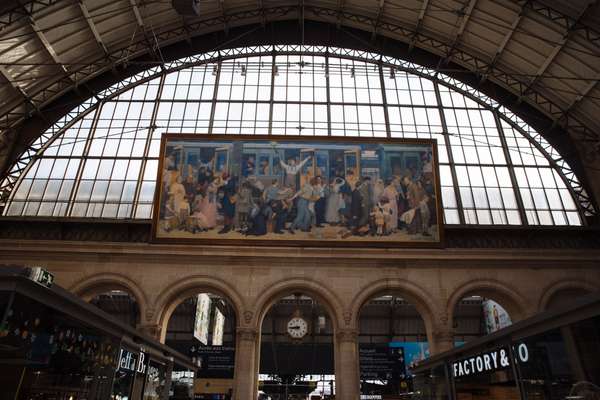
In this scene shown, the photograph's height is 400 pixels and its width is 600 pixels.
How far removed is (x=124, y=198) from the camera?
20.7 meters

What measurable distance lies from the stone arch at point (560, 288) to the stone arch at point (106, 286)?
54.3 ft

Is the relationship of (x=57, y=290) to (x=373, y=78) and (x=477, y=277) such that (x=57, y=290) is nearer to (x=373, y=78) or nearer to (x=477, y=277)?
(x=477, y=277)

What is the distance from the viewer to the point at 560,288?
18641 millimetres

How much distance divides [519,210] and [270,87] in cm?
1426

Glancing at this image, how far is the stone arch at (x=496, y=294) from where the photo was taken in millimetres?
18281

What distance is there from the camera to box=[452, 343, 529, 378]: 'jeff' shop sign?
8.00 metres

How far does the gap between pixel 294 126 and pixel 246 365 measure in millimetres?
11903

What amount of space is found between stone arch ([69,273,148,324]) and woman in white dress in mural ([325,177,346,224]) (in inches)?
337

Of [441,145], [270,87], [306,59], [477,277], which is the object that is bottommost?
[477,277]

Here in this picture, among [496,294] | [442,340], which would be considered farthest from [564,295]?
[442,340]

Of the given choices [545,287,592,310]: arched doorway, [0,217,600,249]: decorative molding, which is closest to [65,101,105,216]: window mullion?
[0,217,600,249]: decorative molding

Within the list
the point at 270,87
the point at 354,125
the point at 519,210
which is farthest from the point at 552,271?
the point at 270,87

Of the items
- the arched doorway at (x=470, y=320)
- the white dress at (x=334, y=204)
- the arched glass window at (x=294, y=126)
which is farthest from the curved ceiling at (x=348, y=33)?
the arched doorway at (x=470, y=320)

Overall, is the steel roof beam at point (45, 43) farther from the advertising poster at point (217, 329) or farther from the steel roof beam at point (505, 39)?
the steel roof beam at point (505, 39)
